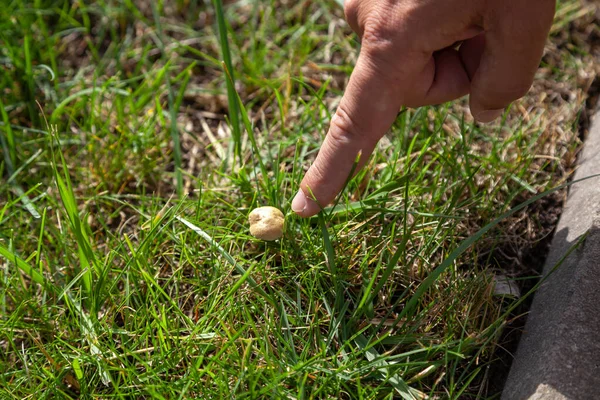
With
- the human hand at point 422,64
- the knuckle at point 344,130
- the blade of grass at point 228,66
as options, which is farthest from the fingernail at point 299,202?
the blade of grass at point 228,66

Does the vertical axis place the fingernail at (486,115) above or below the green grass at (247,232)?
above

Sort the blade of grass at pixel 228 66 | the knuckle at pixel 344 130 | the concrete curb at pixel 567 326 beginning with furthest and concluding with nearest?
the blade of grass at pixel 228 66, the knuckle at pixel 344 130, the concrete curb at pixel 567 326

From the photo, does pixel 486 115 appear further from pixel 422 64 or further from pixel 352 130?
pixel 352 130

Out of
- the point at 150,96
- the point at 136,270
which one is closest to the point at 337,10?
the point at 150,96

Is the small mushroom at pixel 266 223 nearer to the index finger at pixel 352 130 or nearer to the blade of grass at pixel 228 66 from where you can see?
the index finger at pixel 352 130

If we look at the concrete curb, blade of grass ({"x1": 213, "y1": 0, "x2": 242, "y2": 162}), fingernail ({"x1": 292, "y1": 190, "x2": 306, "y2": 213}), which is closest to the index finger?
fingernail ({"x1": 292, "y1": 190, "x2": 306, "y2": 213})

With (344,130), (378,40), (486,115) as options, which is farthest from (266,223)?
(486,115)

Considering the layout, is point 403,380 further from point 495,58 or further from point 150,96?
point 150,96
